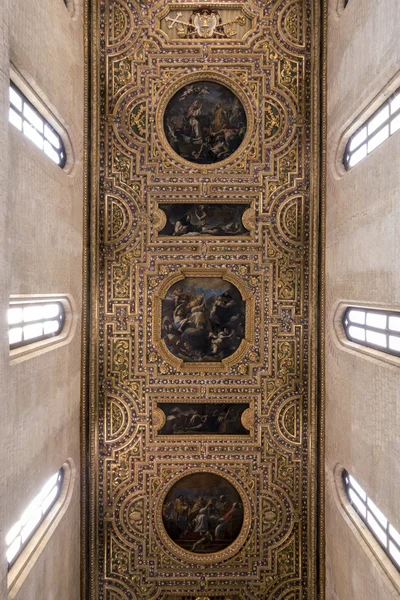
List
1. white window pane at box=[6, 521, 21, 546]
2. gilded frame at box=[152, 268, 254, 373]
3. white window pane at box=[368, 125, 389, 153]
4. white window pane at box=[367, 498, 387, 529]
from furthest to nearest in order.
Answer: gilded frame at box=[152, 268, 254, 373] → white window pane at box=[367, 498, 387, 529] → white window pane at box=[368, 125, 389, 153] → white window pane at box=[6, 521, 21, 546]

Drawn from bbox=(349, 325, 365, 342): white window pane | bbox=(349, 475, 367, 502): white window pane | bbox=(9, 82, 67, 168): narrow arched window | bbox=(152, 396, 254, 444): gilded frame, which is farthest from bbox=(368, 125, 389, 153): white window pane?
bbox=(349, 475, 367, 502): white window pane

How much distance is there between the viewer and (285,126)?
42.3 feet

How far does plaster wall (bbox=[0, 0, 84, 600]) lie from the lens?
25.7 ft

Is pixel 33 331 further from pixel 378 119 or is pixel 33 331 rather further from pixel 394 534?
pixel 378 119

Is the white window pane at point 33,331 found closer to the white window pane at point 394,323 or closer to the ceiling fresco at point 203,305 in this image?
the ceiling fresco at point 203,305

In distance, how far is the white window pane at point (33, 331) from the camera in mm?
9570

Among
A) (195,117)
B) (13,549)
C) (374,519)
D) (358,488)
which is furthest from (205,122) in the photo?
(13,549)

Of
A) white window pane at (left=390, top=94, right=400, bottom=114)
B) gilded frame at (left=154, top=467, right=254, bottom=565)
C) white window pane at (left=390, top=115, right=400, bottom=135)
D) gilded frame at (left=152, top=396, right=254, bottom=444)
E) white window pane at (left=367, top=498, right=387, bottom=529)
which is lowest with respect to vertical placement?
gilded frame at (left=154, top=467, right=254, bottom=565)

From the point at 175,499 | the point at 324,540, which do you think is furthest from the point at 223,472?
the point at 324,540

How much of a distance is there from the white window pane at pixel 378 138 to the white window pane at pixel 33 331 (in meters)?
8.21

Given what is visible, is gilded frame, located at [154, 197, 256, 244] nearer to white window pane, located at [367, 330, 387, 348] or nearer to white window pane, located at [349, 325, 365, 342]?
white window pane, located at [349, 325, 365, 342]

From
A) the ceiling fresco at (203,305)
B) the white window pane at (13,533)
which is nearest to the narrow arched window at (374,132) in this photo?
the ceiling fresco at (203,305)

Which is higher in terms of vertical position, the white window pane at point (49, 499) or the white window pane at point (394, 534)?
the white window pane at point (394, 534)

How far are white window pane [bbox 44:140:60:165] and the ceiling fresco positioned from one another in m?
1.59
